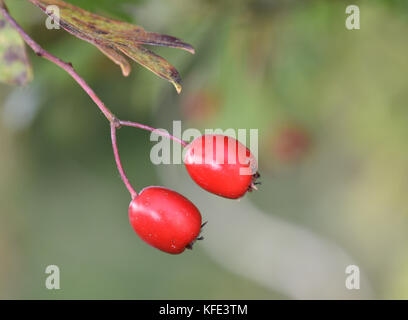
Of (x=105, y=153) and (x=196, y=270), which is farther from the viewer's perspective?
(x=196, y=270)

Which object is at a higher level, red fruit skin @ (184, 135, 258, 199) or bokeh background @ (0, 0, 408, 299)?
bokeh background @ (0, 0, 408, 299)

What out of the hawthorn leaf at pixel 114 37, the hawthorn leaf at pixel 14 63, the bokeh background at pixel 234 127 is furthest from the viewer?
the bokeh background at pixel 234 127

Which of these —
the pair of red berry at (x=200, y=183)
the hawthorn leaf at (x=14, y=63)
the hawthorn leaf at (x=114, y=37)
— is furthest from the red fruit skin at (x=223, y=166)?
the hawthorn leaf at (x=14, y=63)

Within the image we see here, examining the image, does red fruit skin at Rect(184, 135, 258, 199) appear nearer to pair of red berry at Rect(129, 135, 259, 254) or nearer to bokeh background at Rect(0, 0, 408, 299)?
pair of red berry at Rect(129, 135, 259, 254)

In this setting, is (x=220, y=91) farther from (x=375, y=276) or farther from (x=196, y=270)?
(x=196, y=270)

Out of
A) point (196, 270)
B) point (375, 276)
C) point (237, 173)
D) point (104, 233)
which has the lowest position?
point (237, 173)

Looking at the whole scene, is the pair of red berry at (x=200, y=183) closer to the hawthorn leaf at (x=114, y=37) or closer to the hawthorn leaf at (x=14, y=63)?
the hawthorn leaf at (x=114, y=37)

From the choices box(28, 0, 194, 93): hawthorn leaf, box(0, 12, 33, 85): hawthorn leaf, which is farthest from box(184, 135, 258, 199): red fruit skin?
box(0, 12, 33, 85): hawthorn leaf

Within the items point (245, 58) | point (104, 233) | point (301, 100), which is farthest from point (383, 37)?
point (104, 233)
